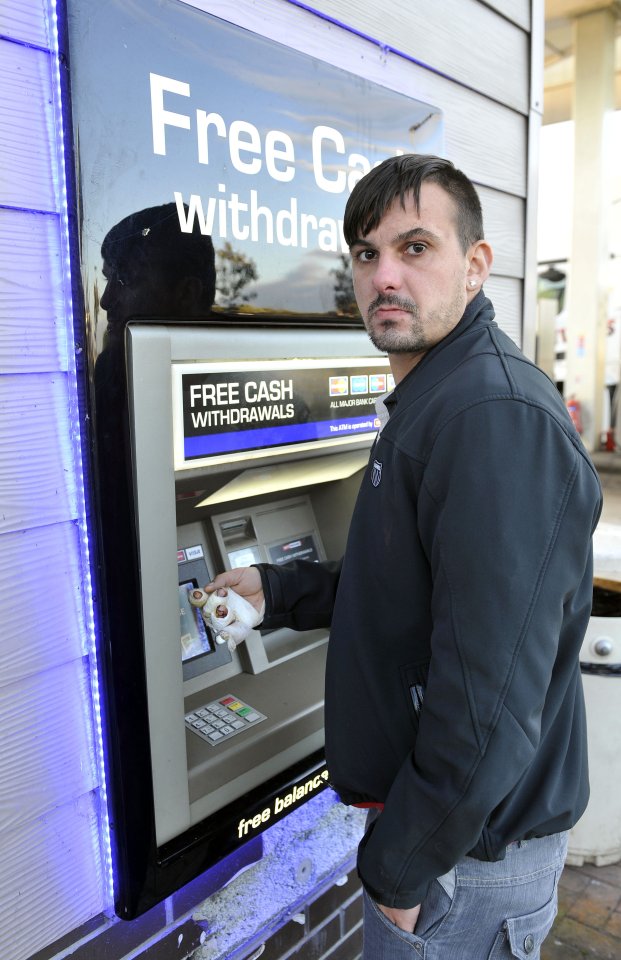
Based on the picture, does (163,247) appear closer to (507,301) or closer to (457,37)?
(457,37)

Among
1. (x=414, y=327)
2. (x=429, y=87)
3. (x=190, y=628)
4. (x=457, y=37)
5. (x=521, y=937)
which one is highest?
(x=457, y=37)

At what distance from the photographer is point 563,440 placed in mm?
1028

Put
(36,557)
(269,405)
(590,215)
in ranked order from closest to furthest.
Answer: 1. (36,557)
2. (269,405)
3. (590,215)

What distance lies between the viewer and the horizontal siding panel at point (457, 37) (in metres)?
1.79

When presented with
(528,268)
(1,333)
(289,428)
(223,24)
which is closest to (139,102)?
(223,24)

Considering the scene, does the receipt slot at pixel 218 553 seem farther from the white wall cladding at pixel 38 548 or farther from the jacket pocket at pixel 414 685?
the jacket pocket at pixel 414 685

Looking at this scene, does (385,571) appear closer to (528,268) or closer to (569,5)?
(528,268)

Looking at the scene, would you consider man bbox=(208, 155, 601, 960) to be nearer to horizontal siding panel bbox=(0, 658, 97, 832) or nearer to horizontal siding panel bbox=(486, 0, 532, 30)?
horizontal siding panel bbox=(0, 658, 97, 832)

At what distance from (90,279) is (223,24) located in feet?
1.94

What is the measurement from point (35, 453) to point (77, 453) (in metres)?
0.07

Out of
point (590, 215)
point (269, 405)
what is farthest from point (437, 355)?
point (590, 215)

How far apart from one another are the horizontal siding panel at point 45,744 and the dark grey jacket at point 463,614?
467mm

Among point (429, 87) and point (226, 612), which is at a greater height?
point (429, 87)

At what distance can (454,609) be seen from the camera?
100 centimetres
